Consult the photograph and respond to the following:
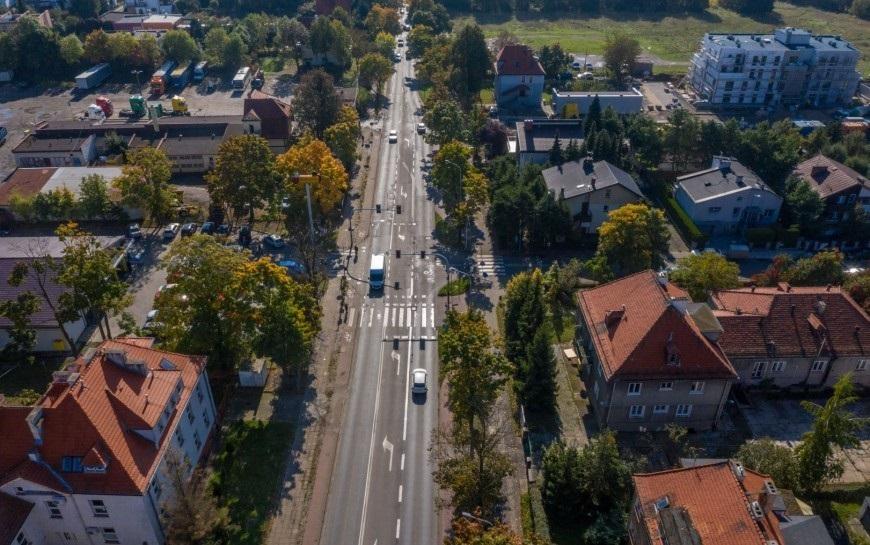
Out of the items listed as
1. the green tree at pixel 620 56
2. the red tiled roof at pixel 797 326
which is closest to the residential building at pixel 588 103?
the green tree at pixel 620 56

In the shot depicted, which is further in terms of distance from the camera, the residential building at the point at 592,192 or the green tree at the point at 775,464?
the residential building at the point at 592,192

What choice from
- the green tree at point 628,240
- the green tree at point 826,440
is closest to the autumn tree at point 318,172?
the green tree at point 628,240

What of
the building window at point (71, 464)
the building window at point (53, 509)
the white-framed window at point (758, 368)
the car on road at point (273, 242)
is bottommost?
the car on road at point (273, 242)

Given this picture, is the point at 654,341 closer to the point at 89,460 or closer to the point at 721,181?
the point at 89,460

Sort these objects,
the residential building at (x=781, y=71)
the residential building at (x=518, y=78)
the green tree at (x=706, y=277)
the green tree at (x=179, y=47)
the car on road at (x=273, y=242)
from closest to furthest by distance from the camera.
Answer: the green tree at (x=706, y=277) → the car on road at (x=273, y=242) → the residential building at (x=518, y=78) → the residential building at (x=781, y=71) → the green tree at (x=179, y=47)

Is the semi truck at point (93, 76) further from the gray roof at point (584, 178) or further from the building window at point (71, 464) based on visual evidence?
the building window at point (71, 464)

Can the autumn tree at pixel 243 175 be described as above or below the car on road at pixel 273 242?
above

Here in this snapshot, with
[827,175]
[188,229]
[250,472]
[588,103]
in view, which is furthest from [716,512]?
[588,103]

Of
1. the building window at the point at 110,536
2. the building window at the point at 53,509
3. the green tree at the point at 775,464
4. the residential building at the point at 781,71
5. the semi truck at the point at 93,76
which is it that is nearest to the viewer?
the building window at the point at 53,509
